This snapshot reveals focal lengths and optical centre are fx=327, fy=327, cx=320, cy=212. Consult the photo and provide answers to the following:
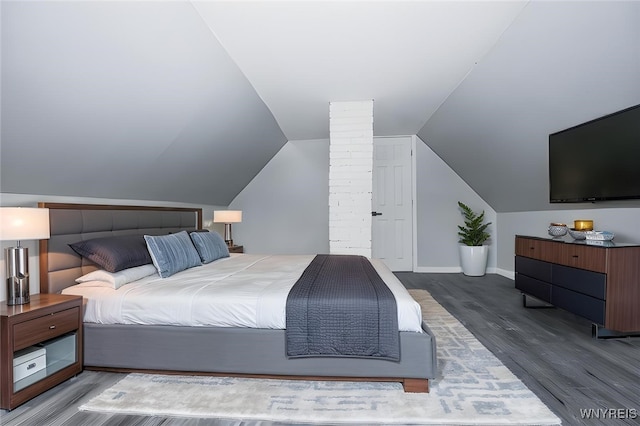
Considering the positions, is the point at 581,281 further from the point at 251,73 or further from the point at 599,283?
the point at 251,73

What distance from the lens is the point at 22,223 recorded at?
6.23ft

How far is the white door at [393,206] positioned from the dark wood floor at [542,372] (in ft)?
6.62

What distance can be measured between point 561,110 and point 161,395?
3740mm

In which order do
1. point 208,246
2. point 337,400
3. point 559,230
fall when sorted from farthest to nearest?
point 208,246 < point 559,230 < point 337,400

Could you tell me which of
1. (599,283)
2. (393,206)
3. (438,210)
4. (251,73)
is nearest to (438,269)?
(438,210)

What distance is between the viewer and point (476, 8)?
221 centimetres

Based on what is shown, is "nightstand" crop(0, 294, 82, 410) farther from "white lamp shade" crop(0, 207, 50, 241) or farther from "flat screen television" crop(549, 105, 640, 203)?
"flat screen television" crop(549, 105, 640, 203)

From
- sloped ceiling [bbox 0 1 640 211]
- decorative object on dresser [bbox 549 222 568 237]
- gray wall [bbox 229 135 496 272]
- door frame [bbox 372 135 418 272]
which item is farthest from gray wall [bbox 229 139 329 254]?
decorative object on dresser [bbox 549 222 568 237]

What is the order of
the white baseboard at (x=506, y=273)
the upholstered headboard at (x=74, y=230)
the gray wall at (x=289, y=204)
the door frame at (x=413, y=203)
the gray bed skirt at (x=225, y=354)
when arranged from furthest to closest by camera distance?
1. the gray wall at (x=289, y=204)
2. the door frame at (x=413, y=203)
3. the white baseboard at (x=506, y=273)
4. the upholstered headboard at (x=74, y=230)
5. the gray bed skirt at (x=225, y=354)

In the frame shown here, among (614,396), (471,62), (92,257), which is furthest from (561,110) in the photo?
(92,257)

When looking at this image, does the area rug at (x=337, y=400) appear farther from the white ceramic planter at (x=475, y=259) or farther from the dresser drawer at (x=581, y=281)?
the white ceramic planter at (x=475, y=259)

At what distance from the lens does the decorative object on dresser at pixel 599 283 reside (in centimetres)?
254

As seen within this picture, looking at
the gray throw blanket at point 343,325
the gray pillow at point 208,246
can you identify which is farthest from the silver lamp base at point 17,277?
the gray throw blanket at point 343,325

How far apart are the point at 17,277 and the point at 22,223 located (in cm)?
33
